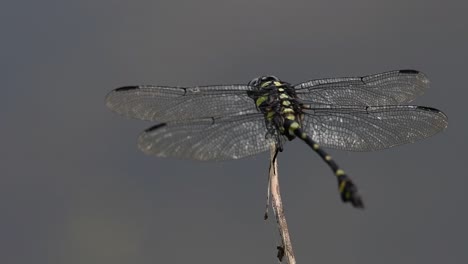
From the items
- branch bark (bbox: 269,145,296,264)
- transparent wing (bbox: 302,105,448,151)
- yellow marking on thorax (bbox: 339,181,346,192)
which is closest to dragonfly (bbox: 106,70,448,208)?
transparent wing (bbox: 302,105,448,151)

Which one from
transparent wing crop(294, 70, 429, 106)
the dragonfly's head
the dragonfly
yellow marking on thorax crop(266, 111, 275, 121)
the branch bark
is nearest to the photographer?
the branch bark

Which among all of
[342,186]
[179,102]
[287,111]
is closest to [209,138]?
[179,102]

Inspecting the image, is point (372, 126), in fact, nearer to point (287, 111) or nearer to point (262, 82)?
point (287, 111)

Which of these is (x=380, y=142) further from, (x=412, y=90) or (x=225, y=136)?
(x=225, y=136)

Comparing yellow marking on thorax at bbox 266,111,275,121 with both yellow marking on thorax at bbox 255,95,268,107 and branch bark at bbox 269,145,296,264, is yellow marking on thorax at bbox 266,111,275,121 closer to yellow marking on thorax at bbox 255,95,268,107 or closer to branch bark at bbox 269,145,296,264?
yellow marking on thorax at bbox 255,95,268,107

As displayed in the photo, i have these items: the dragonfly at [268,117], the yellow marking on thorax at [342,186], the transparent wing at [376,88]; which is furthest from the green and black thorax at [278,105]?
the yellow marking on thorax at [342,186]

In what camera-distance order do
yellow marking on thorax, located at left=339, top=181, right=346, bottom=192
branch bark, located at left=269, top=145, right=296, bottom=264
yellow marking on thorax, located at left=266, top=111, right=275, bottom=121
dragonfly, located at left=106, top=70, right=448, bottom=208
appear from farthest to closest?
1. yellow marking on thorax, located at left=266, top=111, right=275, bottom=121
2. dragonfly, located at left=106, top=70, right=448, bottom=208
3. branch bark, located at left=269, top=145, right=296, bottom=264
4. yellow marking on thorax, located at left=339, top=181, right=346, bottom=192
